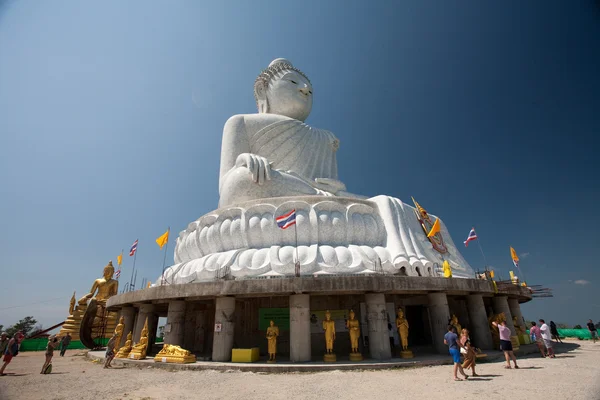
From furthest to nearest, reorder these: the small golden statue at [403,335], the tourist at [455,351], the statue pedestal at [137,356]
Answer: the statue pedestal at [137,356], the small golden statue at [403,335], the tourist at [455,351]

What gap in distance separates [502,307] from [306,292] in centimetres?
867

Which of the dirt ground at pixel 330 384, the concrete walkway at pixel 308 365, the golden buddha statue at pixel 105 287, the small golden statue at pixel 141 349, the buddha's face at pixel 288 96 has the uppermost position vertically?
the buddha's face at pixel 288 96

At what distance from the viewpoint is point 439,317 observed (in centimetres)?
1005

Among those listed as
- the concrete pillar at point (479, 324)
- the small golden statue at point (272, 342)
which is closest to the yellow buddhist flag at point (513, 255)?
the concrete pillar at point (479, 324)

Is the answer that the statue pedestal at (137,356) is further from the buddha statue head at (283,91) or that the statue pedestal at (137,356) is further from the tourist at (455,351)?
the buddha statue head at (283,91)

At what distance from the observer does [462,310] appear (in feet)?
43.7

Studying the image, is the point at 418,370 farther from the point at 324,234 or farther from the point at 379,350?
the point at 324,234

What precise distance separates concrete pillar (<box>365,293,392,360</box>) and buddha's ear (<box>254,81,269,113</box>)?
1495 cm

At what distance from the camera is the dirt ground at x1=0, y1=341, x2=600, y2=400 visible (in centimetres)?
580

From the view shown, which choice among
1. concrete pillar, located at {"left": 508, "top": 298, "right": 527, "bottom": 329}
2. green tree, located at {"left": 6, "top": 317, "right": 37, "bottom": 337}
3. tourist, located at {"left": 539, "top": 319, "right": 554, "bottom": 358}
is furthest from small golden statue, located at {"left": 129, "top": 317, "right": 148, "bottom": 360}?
green tree, located at {"left": 6, "top": 317, "right": 37, "bottom": 337}

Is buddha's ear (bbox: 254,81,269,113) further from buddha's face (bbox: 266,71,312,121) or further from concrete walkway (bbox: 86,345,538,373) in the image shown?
concrete walkway (bbox: 86,345,538,373)

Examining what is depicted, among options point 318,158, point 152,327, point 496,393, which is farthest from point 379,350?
point 318,158

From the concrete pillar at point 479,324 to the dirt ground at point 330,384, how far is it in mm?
2106

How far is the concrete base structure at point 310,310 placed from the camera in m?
9.02
